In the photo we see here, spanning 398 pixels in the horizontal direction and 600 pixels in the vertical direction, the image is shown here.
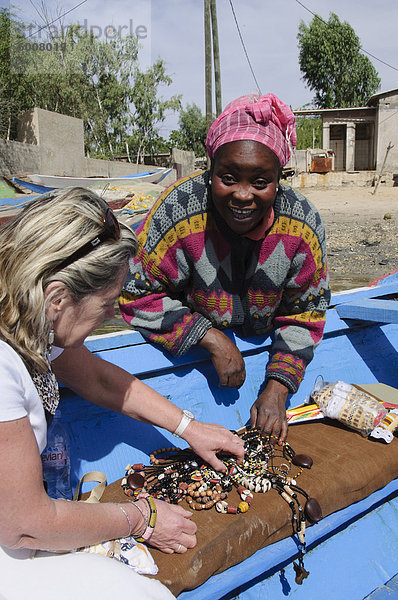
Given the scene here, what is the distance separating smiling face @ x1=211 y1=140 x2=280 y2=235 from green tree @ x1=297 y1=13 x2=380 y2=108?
38081 mm

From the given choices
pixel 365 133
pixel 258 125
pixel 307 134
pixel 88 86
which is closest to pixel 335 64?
pixel 307 134

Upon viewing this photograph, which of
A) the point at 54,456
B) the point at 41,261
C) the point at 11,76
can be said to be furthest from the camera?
the point at 11,76

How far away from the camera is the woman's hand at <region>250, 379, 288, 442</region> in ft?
6.69

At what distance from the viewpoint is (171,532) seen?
141 centimetres

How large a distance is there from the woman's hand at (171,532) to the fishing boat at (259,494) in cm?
2

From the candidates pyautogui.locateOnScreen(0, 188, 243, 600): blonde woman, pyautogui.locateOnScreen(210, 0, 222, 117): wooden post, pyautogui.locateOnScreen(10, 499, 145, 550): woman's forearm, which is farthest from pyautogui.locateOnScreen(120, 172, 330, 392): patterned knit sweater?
pyautogui.locateOnScreen(210, 0, 222, 117): wooden post

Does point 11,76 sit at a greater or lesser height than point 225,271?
greater

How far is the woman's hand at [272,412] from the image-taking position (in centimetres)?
204

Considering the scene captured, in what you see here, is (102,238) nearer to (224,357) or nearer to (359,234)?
(224,357)

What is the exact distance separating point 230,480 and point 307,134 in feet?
115

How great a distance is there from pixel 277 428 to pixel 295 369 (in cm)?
32

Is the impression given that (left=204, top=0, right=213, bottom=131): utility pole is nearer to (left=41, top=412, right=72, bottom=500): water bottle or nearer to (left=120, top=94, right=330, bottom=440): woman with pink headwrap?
(left=120, top=94, right=330, bottom=440): woman with pink headwrap

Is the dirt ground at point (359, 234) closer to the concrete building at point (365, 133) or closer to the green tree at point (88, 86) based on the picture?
the concrete building at point (365, 133)

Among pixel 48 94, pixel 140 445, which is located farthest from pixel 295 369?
pixel 48 94
